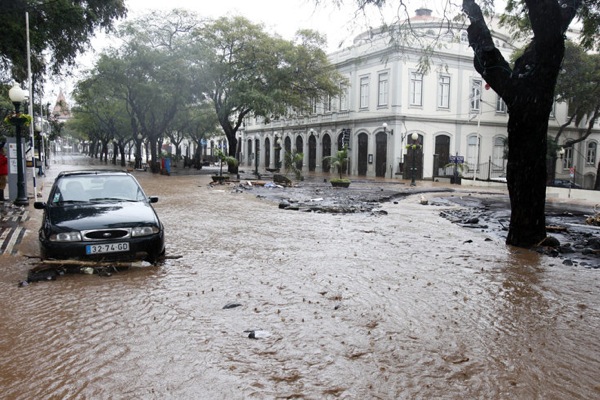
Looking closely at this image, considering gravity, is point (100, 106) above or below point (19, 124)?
above

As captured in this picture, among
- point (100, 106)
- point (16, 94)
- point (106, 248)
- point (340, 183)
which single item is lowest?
point (106, 248)

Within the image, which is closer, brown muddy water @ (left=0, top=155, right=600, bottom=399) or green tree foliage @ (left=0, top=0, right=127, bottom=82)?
brown muddy water @ (left=0, top=155, right=600, bottom=399)

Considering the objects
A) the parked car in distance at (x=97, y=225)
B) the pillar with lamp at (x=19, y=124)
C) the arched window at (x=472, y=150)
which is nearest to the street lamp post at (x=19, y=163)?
the pillar with lamp at (x=19, y=124)

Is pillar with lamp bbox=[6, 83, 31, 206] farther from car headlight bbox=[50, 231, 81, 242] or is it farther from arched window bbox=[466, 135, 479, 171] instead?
arched window bbox=[466, 135, 479, 171]

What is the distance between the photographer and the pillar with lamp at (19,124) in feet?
42.7

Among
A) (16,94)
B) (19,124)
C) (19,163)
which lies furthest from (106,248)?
(19,163)

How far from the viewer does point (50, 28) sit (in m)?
14.4

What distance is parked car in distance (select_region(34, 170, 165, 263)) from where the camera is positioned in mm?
6430

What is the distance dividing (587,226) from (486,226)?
2622 millimetres

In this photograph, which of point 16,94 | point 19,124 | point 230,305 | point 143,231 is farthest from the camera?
point 19,124

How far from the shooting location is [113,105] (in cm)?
4497

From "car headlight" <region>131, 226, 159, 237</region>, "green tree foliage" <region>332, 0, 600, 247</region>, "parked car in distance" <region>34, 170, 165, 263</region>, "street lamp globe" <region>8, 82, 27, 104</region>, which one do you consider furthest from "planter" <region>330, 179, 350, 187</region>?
"car headlight" <region>131, 226, 159, 237</region>

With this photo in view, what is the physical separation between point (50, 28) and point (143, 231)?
35.2ft

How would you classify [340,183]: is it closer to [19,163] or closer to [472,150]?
[19,163]
